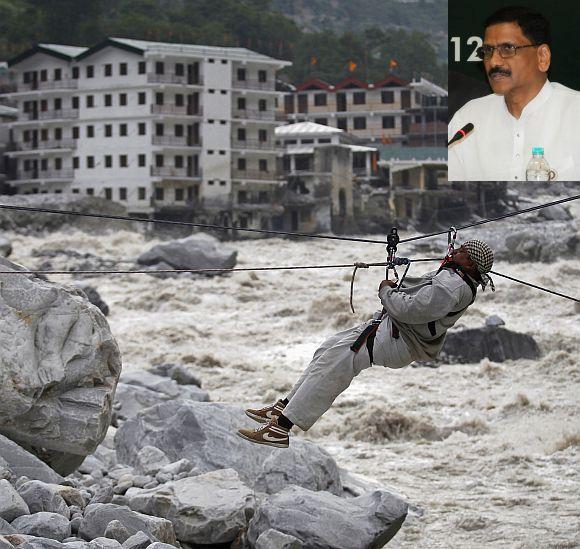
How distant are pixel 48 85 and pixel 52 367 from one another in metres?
61.7

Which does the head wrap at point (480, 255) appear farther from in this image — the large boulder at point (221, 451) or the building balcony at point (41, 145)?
the building balcony at point (41, 145)

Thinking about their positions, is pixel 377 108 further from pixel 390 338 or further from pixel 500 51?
pixel 390 338

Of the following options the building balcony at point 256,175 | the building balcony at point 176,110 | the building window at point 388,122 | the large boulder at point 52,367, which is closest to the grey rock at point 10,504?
the large boulder at point 52,367

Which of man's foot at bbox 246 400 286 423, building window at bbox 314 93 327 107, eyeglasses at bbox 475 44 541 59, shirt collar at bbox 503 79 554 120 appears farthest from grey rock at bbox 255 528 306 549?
building window at bbox 314 93 327 107

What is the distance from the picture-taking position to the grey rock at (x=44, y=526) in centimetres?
1038

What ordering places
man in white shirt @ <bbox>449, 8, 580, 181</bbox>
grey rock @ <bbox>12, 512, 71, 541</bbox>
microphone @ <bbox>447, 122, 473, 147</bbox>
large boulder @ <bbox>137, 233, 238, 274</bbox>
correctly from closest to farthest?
grey rock @ <bbox>12, 512, 71, 541</bbox> → microphone @ <bbox>447, 122, 473, 147</bbox> → man in white shirt @ <bbox>449, 8, 580, 181</bbox> → large boulder @ <bbox>137, 233, 238, 274</bbox>

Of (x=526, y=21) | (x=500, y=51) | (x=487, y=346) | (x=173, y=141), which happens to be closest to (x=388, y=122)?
(x=173, y=141)

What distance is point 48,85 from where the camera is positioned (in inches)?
2830

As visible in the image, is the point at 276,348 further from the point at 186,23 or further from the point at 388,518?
the point at 186,23

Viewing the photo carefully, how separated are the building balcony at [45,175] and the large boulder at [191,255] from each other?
25.7m

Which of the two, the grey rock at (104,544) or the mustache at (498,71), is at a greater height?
the mustache at (498,71)

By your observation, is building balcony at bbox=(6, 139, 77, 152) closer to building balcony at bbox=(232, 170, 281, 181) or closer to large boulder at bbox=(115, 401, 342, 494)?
building balcony at bbox=(232, 170, 281, 181)

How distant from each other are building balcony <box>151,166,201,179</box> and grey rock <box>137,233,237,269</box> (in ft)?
70.9

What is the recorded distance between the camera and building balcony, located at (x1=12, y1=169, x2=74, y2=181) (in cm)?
7050
